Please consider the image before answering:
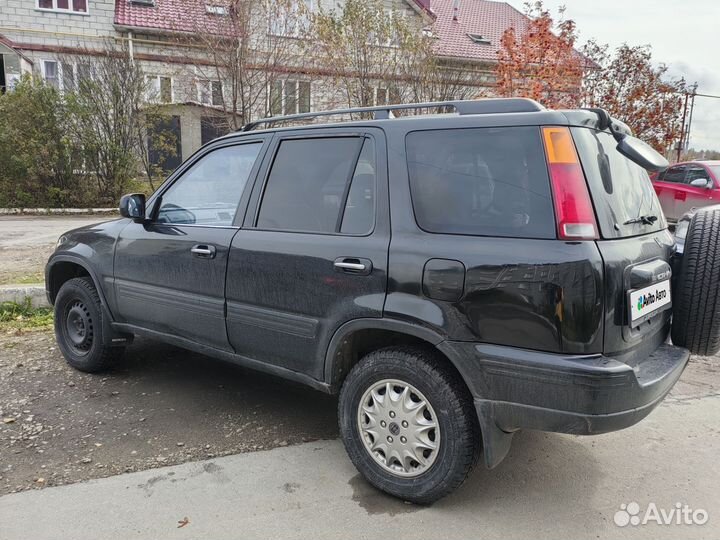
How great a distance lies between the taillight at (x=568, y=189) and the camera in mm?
2314

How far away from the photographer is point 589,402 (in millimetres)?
2258

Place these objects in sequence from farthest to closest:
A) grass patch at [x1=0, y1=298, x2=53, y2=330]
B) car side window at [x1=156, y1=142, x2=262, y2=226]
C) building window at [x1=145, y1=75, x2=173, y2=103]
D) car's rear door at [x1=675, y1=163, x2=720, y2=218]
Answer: building window at [x1=145, y1=75, x2=173, y2=103], car's rear door at [x1=675, y1=163, x2=720, y2=218], grass patch at [x1=0, y1=298, x2=53, y2=330], car side window at [x1=156, y1=142, x2=262, y2=226]

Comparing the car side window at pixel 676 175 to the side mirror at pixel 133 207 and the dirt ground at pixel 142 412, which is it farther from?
the side mirror at pixel 133 207

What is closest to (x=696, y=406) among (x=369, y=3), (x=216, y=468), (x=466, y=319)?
(x=466, y=319)

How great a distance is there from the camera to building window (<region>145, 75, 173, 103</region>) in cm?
1686

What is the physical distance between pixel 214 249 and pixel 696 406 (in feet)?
11.3

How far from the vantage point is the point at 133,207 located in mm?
3900

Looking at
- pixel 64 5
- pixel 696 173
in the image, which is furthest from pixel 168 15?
pixel 696 173

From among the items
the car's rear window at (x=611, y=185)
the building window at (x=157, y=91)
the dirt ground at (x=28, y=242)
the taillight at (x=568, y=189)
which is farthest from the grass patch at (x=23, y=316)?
the building window at (x=157, y=91)

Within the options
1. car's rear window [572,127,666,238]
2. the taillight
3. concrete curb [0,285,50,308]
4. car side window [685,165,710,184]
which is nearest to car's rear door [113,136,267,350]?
the taillight

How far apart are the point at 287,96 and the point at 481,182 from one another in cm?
1777

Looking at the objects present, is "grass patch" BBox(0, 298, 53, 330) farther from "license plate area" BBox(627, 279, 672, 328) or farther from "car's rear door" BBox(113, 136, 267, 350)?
"license plate area" BBox(627, 279, 672, 328)

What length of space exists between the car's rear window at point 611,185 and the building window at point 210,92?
16.6 meters

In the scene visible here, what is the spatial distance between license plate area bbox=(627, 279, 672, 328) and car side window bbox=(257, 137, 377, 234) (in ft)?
4.11
